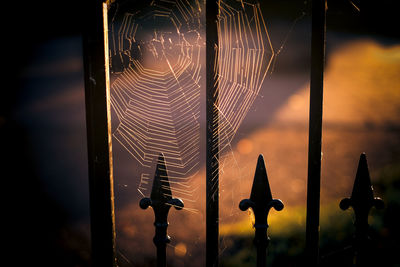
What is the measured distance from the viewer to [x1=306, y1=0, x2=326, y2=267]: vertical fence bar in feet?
3.61

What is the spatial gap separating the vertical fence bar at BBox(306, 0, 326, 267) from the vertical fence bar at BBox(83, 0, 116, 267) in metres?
0.80

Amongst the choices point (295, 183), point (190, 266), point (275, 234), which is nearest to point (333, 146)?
point (295, 183)

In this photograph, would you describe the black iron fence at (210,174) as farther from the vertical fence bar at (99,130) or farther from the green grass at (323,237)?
the green grass at (323,237)

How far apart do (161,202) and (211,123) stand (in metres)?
0.43

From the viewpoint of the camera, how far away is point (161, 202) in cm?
131

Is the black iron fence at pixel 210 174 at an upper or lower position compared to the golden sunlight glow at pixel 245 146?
upper

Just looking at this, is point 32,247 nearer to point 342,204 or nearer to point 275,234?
point 275,234

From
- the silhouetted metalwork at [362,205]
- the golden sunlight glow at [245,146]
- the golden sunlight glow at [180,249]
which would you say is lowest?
the golden sunlight glow at [180,249]

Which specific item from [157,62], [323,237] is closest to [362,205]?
[157,62]

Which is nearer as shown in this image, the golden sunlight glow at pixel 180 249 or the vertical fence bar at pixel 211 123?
the vertical fence bar at pixel 211 123

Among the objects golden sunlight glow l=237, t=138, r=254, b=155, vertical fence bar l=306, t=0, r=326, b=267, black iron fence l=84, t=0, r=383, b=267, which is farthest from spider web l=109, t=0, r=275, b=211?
golden sunlight glow l=237, t=138, r=254, b=155

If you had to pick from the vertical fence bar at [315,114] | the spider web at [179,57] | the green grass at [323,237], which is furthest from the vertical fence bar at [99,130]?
the green grass at [323,237]

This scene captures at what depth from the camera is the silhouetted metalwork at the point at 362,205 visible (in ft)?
4.04

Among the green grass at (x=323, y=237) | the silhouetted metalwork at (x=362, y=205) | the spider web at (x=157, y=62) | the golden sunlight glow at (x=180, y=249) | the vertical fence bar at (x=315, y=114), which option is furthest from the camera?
the golden sunlight glow at (x=180, y=249)
